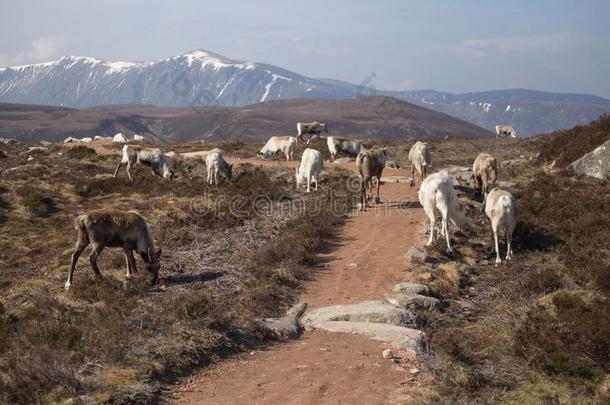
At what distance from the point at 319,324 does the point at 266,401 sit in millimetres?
2928

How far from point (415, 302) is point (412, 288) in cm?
79

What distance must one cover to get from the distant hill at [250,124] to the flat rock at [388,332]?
12794 centimetres

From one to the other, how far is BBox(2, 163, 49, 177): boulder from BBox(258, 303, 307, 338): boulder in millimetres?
19773

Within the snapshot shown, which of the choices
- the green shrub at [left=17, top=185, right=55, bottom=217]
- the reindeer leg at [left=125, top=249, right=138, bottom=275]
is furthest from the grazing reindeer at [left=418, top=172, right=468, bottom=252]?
the green shrub at [left=17, top=185, right=55, bottom=217]

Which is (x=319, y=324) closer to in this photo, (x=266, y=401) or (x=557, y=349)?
(x=266, y=401)

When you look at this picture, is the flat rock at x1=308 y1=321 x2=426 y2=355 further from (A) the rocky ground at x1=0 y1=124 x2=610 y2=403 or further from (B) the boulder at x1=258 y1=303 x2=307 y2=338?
(B) the boulder at x1=258 y1=303 x2=307 y2=338

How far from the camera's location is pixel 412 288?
11.3 meters

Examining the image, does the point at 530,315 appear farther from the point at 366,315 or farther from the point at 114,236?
the point at 114,236

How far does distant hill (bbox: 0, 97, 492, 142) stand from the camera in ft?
479

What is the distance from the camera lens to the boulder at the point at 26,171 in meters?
25.2

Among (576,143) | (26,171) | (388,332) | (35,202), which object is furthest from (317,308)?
(576,143)

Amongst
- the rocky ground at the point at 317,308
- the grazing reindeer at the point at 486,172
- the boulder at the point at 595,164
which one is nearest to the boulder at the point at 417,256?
the rocky ground at the point at 317,308

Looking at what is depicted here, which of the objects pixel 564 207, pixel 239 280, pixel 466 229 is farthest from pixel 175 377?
pixel 564 207

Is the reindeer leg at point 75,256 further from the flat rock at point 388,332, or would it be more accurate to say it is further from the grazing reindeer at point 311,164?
the grazing reindeer at point 311,164
